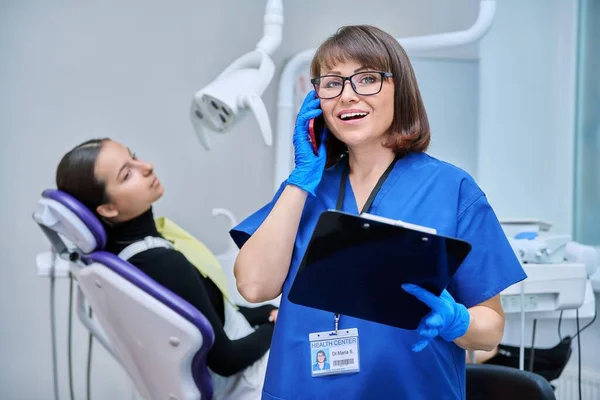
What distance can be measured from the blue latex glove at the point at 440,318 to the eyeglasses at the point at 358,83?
34 cm

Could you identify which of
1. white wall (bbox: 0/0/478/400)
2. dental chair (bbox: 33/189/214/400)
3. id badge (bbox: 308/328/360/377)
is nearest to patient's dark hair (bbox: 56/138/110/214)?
dental chair (bbox: 33/189/214/400)

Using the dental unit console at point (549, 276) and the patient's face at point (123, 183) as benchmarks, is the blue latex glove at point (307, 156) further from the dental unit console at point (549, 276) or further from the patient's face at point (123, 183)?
the dental unit console at point (549, 276)

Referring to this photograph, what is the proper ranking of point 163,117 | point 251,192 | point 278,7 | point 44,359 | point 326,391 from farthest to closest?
point 251,192 < point 163,117 < point 44,359 < point 278,7 < point 326,391

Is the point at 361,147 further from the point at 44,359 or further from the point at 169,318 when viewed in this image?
the point at 44,359

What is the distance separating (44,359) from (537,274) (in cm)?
179

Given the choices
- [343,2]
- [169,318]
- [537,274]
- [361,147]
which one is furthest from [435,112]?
[361,147]

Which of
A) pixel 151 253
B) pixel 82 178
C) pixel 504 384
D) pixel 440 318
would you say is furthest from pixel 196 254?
pixel 440 318

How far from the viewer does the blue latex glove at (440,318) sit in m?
1.03

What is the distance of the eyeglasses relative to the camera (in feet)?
3.89

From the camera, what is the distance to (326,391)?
3.76 feet

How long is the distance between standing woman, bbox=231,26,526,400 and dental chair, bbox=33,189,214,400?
23.0 inches

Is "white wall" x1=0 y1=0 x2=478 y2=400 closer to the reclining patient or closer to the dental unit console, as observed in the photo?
the reclining patient

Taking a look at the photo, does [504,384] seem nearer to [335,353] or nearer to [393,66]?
[335,353]

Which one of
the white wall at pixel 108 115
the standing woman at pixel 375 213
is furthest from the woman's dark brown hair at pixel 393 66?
the white wall at pixel 108 115
